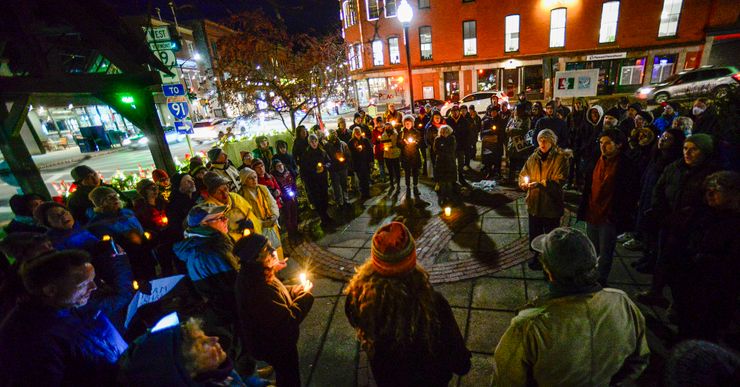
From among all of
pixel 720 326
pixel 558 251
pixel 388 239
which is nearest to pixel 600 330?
pixel 558 251

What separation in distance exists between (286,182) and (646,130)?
6112 mm

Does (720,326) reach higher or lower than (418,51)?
lower

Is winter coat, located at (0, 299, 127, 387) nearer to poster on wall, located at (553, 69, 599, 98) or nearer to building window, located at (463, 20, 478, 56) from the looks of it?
poster on wall, located at (553, 69, 599, 98)

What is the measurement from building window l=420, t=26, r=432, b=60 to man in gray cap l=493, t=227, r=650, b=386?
30.5 m

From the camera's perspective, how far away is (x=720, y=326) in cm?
277

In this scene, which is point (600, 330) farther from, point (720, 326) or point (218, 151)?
point (218, 151)

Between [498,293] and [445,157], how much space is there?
11.8 feet

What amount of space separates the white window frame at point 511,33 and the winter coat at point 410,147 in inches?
961

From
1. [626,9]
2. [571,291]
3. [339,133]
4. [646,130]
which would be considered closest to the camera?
[571,291]

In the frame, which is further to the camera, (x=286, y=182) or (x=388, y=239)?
(x=286, y=182)

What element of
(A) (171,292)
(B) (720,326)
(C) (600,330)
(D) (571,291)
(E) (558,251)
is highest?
(E) (558,251)

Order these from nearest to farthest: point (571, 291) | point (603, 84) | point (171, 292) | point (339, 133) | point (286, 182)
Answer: point (571, 291), point (171, 292), point (286, 182), point (339, 133), point (603, 84)

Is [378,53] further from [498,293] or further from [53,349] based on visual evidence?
[53,349]

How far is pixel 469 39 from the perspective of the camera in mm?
27531
